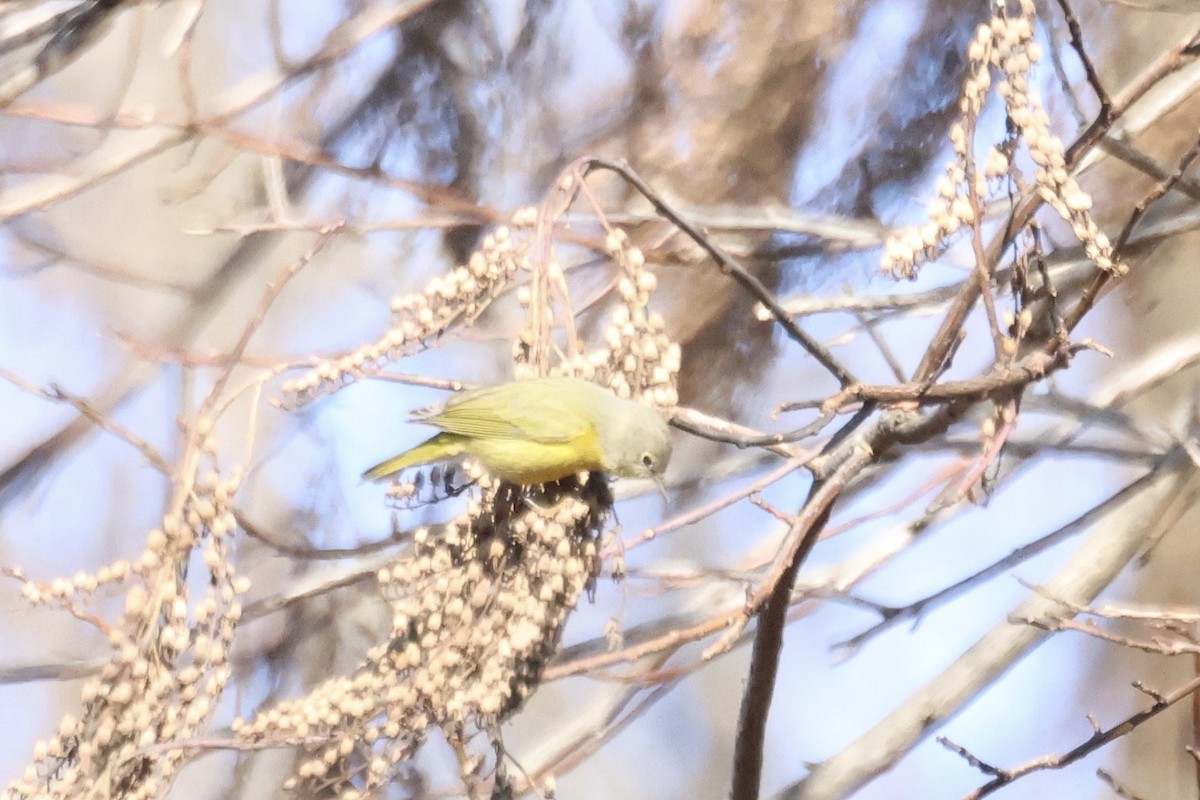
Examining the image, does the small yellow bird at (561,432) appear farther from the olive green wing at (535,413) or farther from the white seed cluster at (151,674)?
the white seed cluster at (151,674)

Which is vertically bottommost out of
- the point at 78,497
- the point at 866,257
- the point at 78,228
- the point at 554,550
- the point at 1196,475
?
the point at 554,550

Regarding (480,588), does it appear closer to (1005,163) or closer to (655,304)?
(1005,163)

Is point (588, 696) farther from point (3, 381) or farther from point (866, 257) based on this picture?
point (3, 381)

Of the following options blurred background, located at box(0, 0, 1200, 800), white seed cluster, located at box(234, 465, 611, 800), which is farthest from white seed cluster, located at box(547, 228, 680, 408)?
blurred background, located at box(0, 0, 1200, 800)

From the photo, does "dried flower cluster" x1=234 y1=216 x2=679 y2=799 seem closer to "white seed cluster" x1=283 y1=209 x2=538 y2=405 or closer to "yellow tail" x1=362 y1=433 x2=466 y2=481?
"white seed cluster" x1=283 y1=209 x2=538 y2=405

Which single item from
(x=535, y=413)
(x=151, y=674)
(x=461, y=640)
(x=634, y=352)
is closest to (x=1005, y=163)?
(x=634, y=352)

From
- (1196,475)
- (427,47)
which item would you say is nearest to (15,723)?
(427,47)
